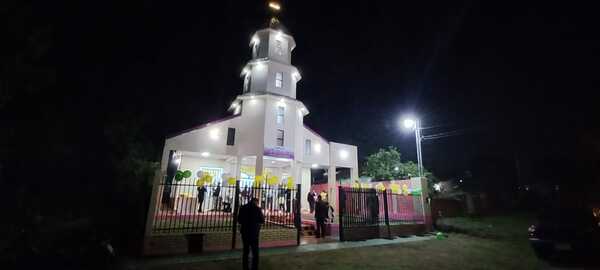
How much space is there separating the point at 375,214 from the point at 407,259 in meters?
4.39

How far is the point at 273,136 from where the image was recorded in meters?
18.1

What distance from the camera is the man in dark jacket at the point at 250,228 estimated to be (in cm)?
645

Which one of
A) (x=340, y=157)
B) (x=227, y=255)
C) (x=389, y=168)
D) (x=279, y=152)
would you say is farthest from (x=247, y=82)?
(x=227, y=255)

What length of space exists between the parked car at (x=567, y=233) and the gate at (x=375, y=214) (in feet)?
18.4

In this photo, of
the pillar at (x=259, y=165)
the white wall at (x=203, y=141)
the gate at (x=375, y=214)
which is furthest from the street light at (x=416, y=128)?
the white wall at (x=203, y=141)

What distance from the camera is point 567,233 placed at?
7.54 meters

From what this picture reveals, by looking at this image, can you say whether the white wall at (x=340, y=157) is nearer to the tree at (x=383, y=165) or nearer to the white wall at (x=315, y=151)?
the white wall at (x=315, y=151)

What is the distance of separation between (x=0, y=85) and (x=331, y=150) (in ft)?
59.1

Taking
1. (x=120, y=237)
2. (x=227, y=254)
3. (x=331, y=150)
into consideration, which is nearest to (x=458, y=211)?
(x=331, y=150)

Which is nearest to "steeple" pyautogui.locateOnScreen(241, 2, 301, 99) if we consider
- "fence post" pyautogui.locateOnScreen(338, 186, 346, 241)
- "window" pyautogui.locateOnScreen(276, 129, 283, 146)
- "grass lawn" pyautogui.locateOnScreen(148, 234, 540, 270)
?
"window" pyautogui.locateOnScreen(276, 129, 283, 146)

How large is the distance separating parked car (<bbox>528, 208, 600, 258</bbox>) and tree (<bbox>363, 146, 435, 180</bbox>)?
50.5 ft

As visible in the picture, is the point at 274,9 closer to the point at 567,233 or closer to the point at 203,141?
the point at 203,141

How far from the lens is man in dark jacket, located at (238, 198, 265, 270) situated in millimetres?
6452

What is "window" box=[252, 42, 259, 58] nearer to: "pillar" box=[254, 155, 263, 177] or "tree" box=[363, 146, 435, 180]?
"pillar" box=[254, 155, 263, 177]
